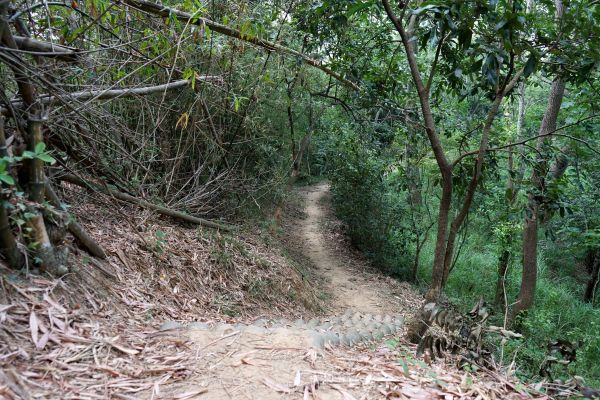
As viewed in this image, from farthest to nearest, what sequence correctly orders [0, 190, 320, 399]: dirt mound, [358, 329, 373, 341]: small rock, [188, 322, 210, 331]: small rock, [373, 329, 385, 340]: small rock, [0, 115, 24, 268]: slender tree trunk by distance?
[373, 329, 385, 340]: small rock
[358, 329, 373, 341]: small rock
[188, 322, 210, 331]: small rock
[0, 115, 24, 268]: slender tree trunk
[0, 190, 320, 399]: dirt mound

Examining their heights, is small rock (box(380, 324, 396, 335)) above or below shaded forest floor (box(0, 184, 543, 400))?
below

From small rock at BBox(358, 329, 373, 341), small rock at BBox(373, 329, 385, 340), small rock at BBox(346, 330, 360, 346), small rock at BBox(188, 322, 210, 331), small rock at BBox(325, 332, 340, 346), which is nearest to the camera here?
small rock at BBox(188, 322, 210, 331)

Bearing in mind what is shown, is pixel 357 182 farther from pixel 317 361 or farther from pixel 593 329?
pixel 317 361

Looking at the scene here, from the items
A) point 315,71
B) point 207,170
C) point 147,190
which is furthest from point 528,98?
point 147,190

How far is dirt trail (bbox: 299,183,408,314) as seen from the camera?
341 inches

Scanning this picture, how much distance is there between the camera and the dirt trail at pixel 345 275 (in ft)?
28.4

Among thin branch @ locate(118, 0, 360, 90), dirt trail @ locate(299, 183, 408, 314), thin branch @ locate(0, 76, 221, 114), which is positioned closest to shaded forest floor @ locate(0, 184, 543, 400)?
thin branch @ locate(0, 76, 221, 114)

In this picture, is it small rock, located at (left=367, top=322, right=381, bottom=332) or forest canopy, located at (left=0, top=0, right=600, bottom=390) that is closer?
forest canopy, located at (left=0, top=0, right=600, bottom=390)

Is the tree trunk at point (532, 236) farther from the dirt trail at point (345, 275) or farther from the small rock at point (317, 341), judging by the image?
the small rock at point (317, 341)

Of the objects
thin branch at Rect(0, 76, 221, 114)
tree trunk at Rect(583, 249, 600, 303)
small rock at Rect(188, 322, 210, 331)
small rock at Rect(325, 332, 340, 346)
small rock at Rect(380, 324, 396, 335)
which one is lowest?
tree trunk at Rect(583, 249, 600, 303)

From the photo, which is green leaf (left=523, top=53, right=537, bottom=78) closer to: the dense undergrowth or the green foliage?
the dense undergrowth

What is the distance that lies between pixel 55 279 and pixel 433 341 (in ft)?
9.24

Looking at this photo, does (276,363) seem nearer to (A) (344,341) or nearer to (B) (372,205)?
(A) (344,341)

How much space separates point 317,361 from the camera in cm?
289
